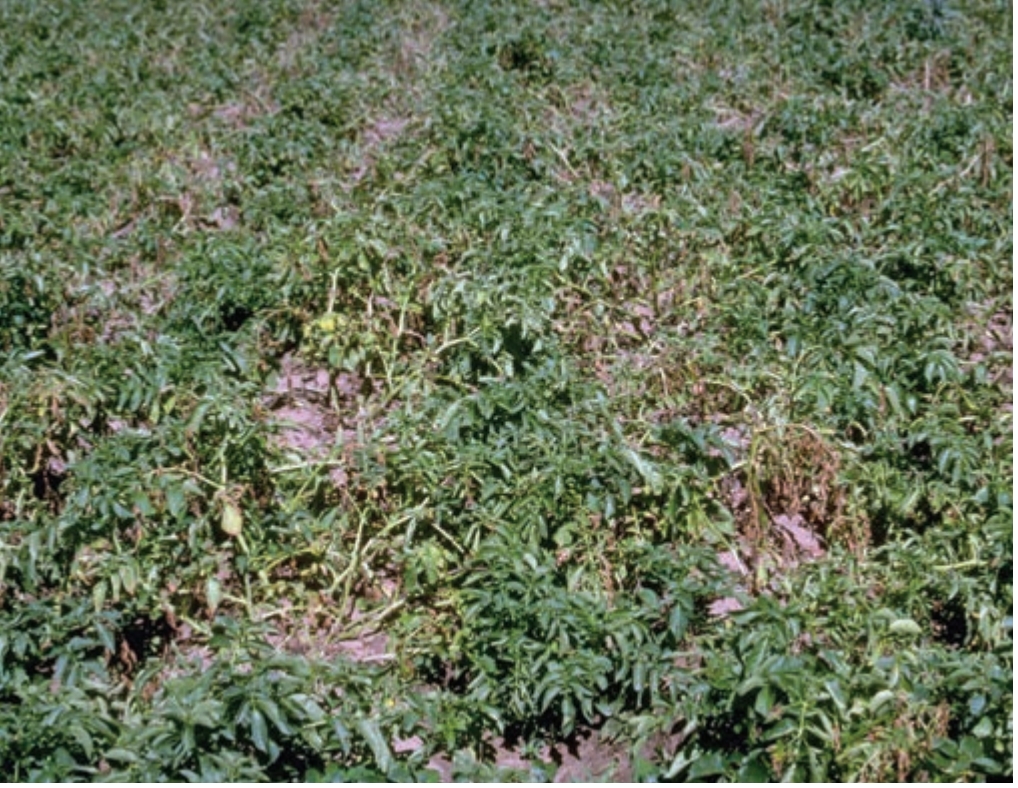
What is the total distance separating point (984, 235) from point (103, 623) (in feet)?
12.2

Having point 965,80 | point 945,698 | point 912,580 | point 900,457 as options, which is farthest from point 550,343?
point 965,80

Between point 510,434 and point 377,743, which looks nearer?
point 377,743

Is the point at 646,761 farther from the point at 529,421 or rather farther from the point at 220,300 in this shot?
the point at 220,300

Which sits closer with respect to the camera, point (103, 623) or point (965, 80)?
point (103, 623)

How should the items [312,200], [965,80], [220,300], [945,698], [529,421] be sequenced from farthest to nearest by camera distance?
[965,80]
[312,200]
[220,300]
[529,421]
[945,698]

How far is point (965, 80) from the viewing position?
6.68 meters

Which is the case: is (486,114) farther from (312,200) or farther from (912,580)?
(912,580)

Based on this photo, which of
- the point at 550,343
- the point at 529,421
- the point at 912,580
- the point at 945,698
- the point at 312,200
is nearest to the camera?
the point at 945,698

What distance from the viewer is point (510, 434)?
3582 mm

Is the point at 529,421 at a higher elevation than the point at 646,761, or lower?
higher

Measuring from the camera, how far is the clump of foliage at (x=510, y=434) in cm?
272

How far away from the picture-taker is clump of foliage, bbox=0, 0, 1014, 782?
272cm

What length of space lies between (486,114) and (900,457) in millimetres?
3059

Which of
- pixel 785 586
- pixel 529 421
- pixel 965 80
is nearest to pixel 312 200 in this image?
pixel 529 421
